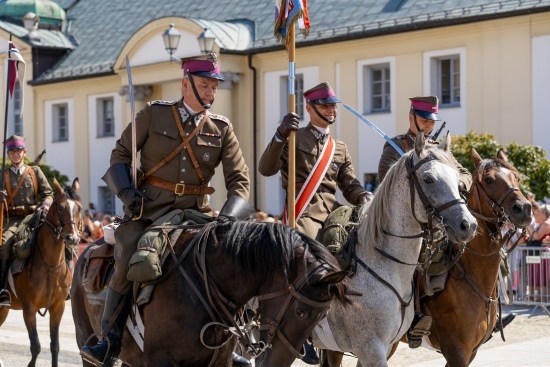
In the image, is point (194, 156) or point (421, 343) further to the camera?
point (421, 343)

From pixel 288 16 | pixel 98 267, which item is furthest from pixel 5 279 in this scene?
pixel 288 16

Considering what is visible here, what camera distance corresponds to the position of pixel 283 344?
5910 millimetres

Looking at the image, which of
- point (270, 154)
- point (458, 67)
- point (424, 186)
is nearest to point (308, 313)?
point (424, 186)

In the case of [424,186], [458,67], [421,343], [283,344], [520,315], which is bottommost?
[520,315]

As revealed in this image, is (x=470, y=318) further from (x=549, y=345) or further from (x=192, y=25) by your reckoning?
(x=192, y=25)

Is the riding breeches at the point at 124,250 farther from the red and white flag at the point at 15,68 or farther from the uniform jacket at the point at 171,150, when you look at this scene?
the red and white flag at the point at 15,68

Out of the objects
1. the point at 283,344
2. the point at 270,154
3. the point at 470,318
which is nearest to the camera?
the point at 283,344

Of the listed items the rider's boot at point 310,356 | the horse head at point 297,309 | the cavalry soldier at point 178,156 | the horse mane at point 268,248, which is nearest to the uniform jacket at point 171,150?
the cavalry soldier at point 178,156

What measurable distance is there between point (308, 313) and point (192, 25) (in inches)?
1096

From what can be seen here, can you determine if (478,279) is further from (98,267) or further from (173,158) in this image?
(98,267)

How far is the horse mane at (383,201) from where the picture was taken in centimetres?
768

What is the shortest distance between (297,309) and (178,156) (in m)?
1.94

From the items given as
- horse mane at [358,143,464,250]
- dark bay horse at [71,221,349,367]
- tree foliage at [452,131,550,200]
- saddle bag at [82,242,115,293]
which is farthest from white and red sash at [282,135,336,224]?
tree foliage at [452,131,550,200]

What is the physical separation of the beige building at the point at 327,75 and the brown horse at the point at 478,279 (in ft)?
55.2
